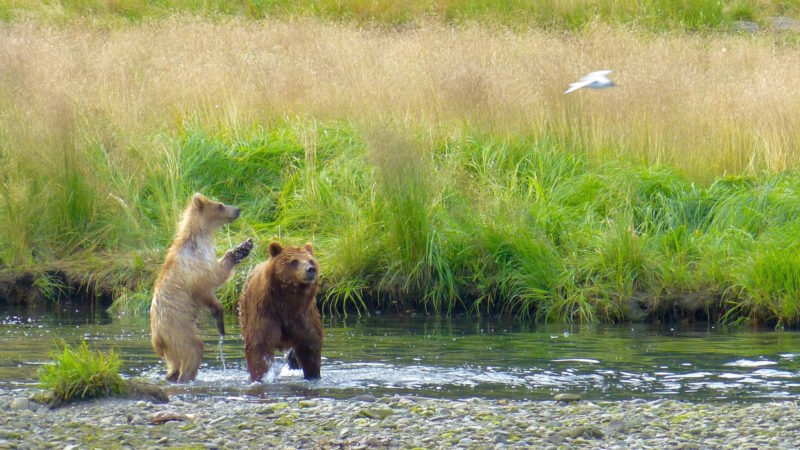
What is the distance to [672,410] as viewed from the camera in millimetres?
6352

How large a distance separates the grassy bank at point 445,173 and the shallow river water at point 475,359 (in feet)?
1.65

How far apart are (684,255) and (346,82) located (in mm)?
5466

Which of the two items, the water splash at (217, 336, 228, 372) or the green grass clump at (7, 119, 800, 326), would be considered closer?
the water splash at (217, 336, 228, 372)

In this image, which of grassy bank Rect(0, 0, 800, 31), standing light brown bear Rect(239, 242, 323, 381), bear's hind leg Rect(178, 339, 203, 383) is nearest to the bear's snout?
standing light brown bear Rect(239, 242, 323, 381)

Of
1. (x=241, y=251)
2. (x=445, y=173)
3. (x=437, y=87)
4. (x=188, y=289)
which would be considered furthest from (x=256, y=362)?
(x=437, y=87)

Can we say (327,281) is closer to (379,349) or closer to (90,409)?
(379,349)

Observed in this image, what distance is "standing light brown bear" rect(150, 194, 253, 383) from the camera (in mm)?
7609

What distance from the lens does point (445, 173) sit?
1152 cm

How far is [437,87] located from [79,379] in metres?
7.66

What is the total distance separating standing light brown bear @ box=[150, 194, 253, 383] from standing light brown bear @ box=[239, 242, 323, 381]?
1.19 feet

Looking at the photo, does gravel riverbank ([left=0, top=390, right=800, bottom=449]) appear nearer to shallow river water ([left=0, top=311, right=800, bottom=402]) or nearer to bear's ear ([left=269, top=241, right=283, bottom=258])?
shallow river water ([left=0, top=311, right=800, bottom=402])

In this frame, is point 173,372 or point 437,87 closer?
point 173,372

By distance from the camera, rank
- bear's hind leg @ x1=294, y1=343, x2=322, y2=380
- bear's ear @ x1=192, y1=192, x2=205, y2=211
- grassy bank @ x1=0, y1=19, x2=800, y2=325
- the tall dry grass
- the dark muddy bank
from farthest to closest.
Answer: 1. the tall dry grass
2. the dark muddy bank
3. grassy bank @ x1=0, y1=19, x2=800, y2=325
4. bear's ear @ x1=192, y1=192, x2=205, y2=211
5. bear's hind leg @ x1=294, y1=343, x2=322, y2=380

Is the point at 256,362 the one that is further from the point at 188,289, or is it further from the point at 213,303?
the point at 188,289
